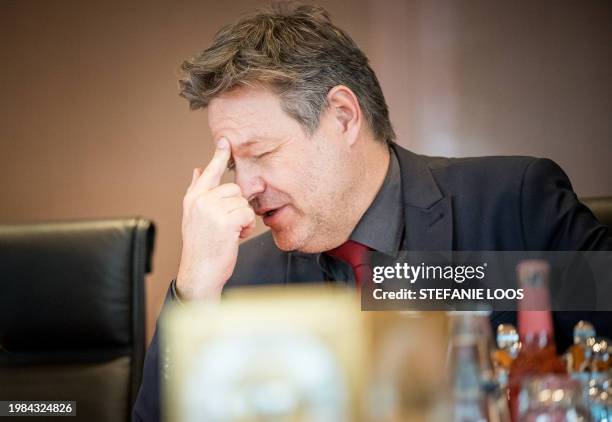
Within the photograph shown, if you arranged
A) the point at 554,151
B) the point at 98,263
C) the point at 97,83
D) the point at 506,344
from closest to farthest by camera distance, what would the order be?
the point at 506,344, the point at 98,263, the point at 554,151, the point at 97,83

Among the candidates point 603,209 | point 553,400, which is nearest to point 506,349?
point 553,400

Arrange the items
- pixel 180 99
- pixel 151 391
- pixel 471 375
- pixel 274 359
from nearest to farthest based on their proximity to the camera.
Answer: pixel 274 359, pixel 471 375, pixel 151 391, pixel 180 99

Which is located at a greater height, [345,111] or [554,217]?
[345,111]

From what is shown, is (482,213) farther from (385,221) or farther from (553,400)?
(553,400)

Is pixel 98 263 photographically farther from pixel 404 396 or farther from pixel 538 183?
pixel 404 396

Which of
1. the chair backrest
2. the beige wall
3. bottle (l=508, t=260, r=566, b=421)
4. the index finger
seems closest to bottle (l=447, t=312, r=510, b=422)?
bottle (l=508, t=260, r=566, b=421)

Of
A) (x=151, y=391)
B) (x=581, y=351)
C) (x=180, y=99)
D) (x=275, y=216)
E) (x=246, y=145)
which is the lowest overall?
(x=151, y=391)

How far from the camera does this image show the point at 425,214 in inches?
52.1

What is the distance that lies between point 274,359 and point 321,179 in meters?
0.89

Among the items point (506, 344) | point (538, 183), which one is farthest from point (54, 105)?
point (506, 344)

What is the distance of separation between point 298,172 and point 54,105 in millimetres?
1524

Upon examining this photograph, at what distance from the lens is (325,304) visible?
19.0 inches

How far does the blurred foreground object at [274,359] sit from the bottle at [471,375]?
104 mm

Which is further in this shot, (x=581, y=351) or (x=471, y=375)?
(x=581, y=351)
